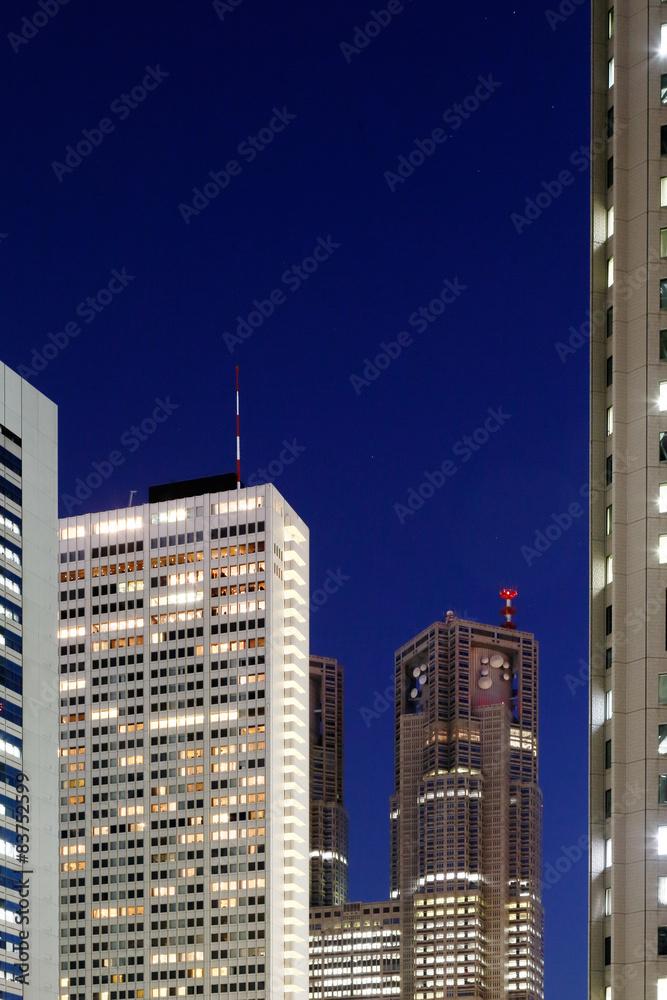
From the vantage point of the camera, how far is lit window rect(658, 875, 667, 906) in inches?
3024

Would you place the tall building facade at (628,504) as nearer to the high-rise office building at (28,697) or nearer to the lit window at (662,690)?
the lit window at (662,690)

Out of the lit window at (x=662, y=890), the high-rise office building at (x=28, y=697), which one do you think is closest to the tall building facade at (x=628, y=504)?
the lit window at (x=662, y=890)

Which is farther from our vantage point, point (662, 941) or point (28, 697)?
point (28, 697)

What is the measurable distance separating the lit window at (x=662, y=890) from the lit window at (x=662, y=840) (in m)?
1.17

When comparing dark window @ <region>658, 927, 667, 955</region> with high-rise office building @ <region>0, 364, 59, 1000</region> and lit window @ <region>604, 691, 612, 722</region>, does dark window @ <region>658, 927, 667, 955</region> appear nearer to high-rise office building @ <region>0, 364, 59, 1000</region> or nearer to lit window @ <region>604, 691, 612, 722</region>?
lit window @ <region>604, 691, 612, 722</region>

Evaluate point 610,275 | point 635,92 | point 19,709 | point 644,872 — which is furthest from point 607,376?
point 19,709

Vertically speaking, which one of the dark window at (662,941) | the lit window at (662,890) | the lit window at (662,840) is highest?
the lit window at (662,840)

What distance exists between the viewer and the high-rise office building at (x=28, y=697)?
5674 inches

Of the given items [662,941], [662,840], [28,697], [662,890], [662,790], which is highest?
[28,697]

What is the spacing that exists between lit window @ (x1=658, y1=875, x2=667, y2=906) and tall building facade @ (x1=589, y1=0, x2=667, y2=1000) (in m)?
0.05

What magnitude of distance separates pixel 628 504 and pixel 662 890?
19.2 metres

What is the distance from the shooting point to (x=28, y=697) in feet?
495

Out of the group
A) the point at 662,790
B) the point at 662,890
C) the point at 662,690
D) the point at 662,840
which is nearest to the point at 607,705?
the point at 662,690

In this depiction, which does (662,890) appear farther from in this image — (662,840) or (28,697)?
(28,697)
